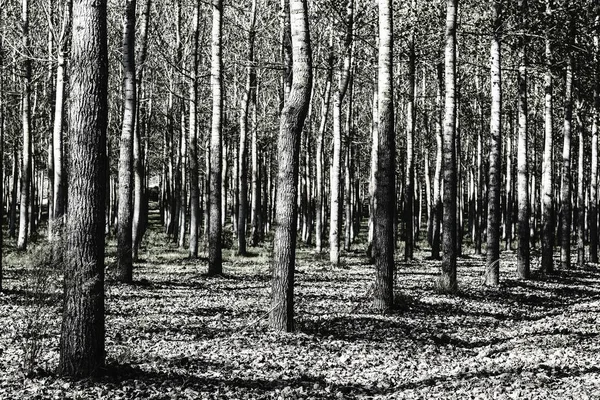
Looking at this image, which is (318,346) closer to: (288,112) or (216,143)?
(288,112)

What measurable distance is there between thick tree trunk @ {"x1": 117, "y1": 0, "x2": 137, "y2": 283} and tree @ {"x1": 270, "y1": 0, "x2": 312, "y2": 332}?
6.02 metres

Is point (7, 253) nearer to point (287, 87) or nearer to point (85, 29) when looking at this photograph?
point (287, 87)

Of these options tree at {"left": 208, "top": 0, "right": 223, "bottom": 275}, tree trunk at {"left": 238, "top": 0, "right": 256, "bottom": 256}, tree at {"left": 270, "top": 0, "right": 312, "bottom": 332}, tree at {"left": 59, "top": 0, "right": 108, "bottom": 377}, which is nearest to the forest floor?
tree at {"left": 59, "top": 0, "right": 108, "bottom": 377}

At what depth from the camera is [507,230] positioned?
36469 mm

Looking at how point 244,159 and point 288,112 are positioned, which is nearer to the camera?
point 288,112

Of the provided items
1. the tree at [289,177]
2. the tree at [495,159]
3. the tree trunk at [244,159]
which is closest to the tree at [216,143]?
the tree trunk at [244,159]

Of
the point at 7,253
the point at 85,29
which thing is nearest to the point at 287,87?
the point at 7,253

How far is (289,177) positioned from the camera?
31.1ft

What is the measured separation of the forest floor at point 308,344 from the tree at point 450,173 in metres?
0.59

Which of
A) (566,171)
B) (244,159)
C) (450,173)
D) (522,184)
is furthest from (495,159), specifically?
(244,159)

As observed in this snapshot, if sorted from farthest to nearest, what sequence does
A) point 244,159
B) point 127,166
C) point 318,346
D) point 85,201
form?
point 244,159 < point 127,166 < point 318,346 < point 85,201

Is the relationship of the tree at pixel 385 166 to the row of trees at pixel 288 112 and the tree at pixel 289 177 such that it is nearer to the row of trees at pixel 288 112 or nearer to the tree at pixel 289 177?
the row of trees at pixel 288 112

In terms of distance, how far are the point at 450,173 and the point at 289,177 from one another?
6502 mm

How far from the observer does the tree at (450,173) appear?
1478 cm
